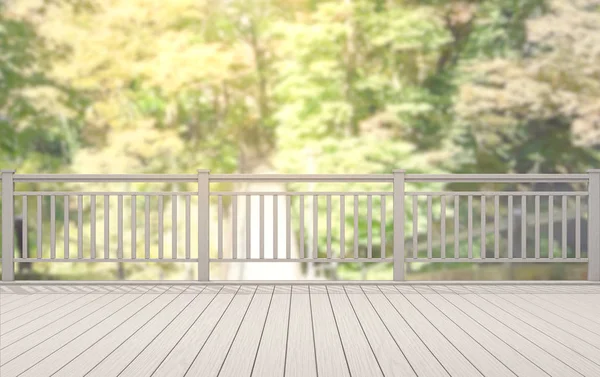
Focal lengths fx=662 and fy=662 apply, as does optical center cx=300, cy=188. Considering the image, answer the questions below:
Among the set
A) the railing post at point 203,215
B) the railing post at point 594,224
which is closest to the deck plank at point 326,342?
the railing post at point 203,215

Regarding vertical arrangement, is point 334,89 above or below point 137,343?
above

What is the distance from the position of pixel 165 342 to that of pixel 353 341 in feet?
3.50

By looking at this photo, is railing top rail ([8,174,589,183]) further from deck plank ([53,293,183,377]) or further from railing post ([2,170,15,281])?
deck plank ([53,293,183,377])

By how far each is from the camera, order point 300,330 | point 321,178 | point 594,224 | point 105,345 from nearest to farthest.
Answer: point 105,345, point 300,330, point 321,178, point 594,224

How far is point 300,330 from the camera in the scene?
4008 mm

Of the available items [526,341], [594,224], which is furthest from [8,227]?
[594,224]

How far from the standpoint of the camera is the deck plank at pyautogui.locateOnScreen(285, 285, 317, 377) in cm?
321

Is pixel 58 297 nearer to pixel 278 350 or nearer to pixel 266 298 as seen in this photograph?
pixel 266 298

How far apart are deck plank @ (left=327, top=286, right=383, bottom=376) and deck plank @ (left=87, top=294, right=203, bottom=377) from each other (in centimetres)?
110

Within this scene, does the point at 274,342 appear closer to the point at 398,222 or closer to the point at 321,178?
the point at 321,178

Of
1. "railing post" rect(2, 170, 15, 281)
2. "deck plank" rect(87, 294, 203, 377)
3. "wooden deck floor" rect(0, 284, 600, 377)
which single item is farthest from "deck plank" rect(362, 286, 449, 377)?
"railing post" rect(2, 170, 15, 281)

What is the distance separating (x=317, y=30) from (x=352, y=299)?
28.9ft

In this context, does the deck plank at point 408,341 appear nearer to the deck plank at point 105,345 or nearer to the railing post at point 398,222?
the railing post at point 398,222

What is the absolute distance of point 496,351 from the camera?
3562 millimetres
